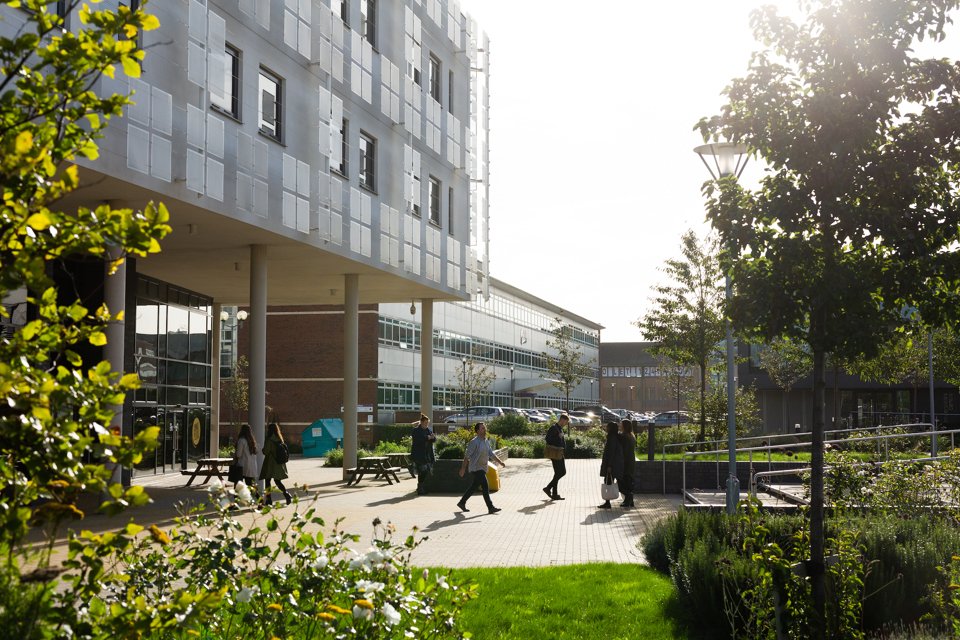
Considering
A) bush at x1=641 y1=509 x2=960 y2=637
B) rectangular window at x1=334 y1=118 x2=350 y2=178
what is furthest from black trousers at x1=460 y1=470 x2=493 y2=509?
rectangular window at x1=334 y1=118 x2=350 y2=178

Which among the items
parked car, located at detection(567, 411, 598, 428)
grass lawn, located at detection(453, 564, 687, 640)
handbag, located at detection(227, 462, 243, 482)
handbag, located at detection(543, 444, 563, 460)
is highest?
handbag, located at detection(543, 444, 563, 460)

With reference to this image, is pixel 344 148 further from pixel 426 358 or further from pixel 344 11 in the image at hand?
pixel 426 358

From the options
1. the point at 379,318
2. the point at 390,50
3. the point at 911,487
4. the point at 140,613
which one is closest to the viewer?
the point at 140,613

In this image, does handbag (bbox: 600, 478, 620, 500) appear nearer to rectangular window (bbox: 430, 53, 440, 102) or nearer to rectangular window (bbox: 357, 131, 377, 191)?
rectangular window (bbox: 357, 131, 377, 191)

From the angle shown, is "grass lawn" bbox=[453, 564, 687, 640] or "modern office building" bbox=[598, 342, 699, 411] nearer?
"grass lawn" bbox=[453, 564, 687, 640]

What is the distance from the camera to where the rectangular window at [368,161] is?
91.7 feet

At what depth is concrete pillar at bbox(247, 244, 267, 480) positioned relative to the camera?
23438 millimetres

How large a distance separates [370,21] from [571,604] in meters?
22.1

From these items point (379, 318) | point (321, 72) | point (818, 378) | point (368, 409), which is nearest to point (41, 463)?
point (818, 378)

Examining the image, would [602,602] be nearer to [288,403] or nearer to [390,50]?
[390,50]

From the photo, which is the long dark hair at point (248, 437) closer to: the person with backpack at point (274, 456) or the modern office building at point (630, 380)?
the person with backpack at point (274, 456)

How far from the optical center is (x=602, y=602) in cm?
973

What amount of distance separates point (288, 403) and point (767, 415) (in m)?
33.8

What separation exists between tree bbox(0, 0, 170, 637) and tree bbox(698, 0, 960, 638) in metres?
5.41
